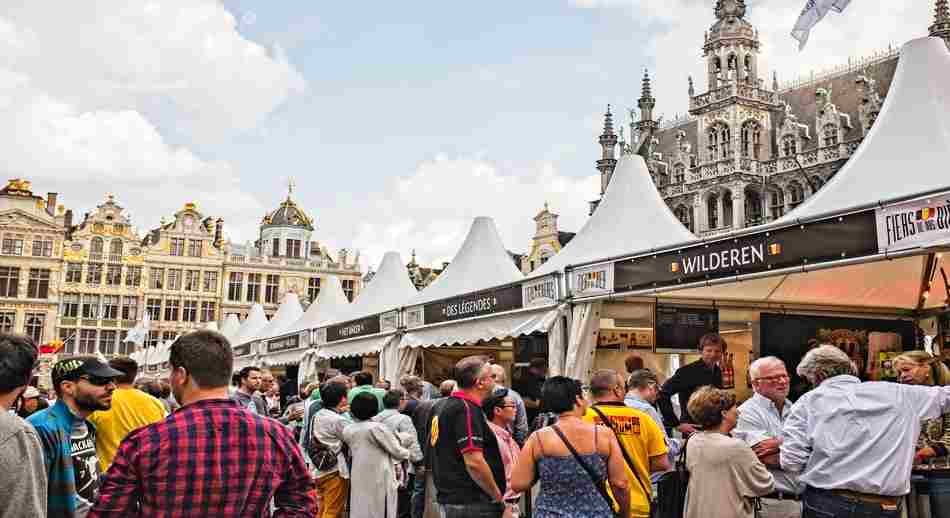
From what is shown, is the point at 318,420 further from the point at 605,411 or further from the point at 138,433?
the point at 138,433

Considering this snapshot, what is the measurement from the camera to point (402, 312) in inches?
522

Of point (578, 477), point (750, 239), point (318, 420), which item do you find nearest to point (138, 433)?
point (578, 477)

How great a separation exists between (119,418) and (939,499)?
4487mm

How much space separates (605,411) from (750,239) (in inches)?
121

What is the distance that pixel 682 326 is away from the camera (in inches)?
350

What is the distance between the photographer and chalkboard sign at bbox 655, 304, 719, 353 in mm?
8805

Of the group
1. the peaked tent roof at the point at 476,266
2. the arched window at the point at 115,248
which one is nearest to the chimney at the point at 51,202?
the arched window at the point at 115,248

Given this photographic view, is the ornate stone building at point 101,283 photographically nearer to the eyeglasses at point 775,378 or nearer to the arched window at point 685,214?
the arched window at point 685,214

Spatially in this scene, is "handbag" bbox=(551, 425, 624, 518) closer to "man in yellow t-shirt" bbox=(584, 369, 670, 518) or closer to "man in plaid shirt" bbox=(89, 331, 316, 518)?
"man in yellow t-shirt" bbox=(584, 369, 670, 518)

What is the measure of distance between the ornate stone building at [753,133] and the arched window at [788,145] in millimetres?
51

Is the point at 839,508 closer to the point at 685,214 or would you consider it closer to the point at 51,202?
the point at 685,214

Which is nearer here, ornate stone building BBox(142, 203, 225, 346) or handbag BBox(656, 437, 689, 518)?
handbag BBox(656, 437, 689, 518)

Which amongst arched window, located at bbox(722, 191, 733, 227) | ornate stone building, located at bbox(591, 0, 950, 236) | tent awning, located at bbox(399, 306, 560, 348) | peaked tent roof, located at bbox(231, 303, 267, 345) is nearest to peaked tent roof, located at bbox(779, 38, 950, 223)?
tent awning, located at bbox(399, 306, 560, 348)

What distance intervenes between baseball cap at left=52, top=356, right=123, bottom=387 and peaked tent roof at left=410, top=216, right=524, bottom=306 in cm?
842
